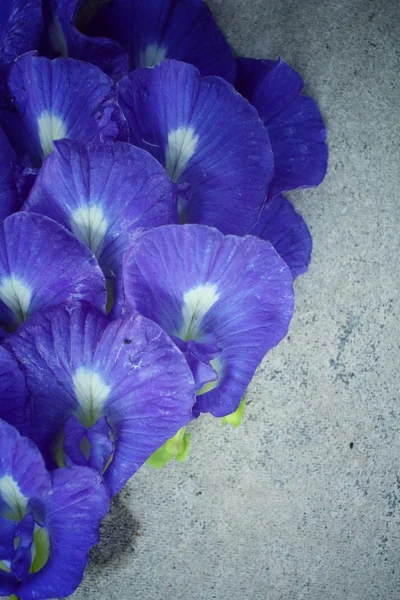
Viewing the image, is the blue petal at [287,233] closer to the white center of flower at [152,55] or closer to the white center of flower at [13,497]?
the white center of flower at [152,55]

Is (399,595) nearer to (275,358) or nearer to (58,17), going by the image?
(275,358)

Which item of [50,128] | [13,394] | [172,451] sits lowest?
[172,451]

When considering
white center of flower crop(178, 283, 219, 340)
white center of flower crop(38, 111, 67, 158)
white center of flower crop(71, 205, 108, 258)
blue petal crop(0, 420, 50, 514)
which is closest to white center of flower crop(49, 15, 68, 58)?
white center of flower crop(38, 111, 67, 158)

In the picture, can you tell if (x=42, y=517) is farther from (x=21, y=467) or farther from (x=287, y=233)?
(x=287, y=233)

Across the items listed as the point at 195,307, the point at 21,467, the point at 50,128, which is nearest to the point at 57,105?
the point at 50,128

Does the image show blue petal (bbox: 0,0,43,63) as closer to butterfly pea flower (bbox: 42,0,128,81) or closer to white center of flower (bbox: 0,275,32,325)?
butterfly pea flower (bbox: 42,0,128,81)

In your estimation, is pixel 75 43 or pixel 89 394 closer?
pixel 89 394
